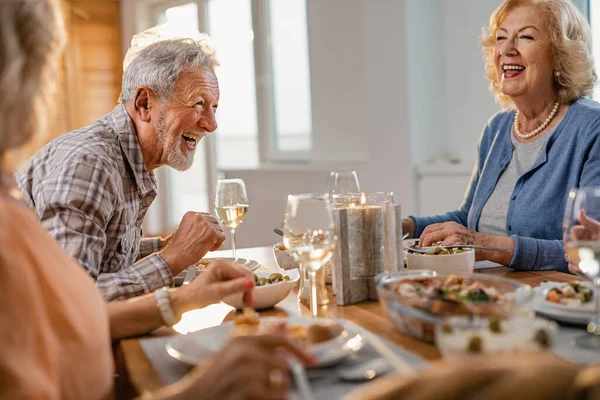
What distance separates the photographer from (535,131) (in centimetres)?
225

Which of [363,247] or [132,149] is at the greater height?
[132,149]

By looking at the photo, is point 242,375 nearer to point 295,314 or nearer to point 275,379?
point 275,379

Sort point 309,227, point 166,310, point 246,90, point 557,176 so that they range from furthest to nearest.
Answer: point 246,90 → point 557,176 → point 166,310 → point 309,227

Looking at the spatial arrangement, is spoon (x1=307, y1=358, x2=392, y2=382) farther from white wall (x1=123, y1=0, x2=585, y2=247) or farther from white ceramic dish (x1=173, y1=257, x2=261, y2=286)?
white wall (x1=123, y1=0, x2=585, y2=247)

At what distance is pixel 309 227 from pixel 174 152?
0.97m

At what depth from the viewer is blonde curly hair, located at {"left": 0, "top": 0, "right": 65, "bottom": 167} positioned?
88 centimetres

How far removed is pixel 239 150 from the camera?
19.5ft

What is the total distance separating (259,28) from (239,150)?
1266mm

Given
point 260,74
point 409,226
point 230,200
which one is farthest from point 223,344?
point 260,74

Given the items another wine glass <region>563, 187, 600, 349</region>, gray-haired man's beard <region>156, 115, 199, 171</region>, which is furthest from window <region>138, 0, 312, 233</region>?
another wine glass <region>563, 187, 600, 349</region>

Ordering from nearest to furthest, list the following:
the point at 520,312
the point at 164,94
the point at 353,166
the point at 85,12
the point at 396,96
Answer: the point at 520,312, the point at 164,94, the point at 396,96, the point at 353,166, the point at 85,12

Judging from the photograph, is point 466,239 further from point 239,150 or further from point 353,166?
point 239,150

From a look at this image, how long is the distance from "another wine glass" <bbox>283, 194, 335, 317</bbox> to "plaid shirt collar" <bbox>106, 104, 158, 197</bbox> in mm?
809

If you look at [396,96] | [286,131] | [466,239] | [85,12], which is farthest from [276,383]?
[85,12]
